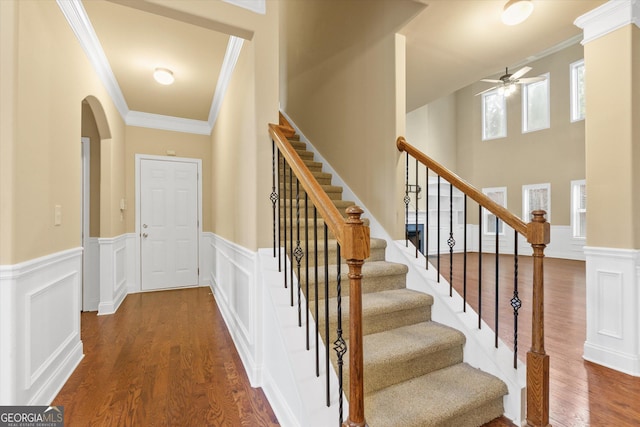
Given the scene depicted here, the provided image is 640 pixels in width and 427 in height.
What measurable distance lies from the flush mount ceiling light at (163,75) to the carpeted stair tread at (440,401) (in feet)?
11.6

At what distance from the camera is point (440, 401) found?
1618 mm

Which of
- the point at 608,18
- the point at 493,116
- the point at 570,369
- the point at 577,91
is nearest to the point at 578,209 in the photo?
the point at 577,91

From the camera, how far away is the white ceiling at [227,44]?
251 cm

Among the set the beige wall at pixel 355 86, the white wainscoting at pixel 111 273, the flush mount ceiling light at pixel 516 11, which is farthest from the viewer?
the white wainscoting at pixel 111 273

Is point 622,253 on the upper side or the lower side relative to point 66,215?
lower

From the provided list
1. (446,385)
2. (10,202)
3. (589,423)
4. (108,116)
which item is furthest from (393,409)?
(108,116)

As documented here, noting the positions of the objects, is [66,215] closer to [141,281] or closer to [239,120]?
[239,120]

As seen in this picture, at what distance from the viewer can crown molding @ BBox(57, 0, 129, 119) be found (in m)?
2.35

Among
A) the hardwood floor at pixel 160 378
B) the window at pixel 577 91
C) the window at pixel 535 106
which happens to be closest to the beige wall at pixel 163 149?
the hardwood floor at pixel 160 378

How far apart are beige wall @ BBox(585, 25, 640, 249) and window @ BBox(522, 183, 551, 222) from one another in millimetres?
6182

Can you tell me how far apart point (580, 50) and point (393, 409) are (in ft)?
29.9

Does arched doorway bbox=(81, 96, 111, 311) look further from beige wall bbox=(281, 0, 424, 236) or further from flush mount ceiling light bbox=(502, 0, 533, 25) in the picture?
flush mount ceiling light bbox=(502, 0, 533, 25)

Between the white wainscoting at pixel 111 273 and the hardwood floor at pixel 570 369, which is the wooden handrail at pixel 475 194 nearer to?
the hardwood floor at pixel 570 369

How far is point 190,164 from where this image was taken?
5.14m
